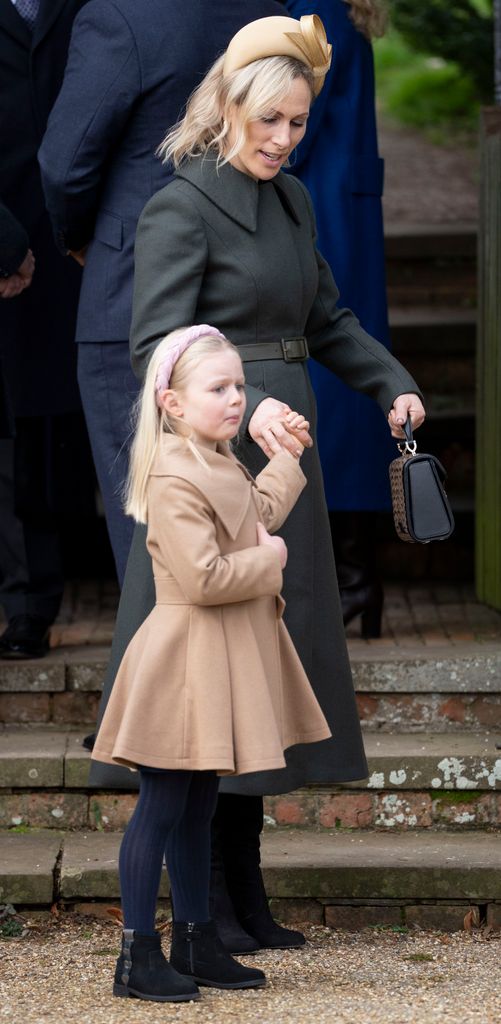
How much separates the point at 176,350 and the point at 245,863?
112 centimetres

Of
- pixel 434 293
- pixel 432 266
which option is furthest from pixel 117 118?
pixel 432 266

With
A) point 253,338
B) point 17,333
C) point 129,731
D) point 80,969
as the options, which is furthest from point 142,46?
point 80,969

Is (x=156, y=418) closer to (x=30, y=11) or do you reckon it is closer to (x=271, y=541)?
(x=271, y=541)

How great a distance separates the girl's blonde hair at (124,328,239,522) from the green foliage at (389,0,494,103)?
6.63 m

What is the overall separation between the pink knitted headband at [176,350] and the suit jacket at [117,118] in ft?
2.17

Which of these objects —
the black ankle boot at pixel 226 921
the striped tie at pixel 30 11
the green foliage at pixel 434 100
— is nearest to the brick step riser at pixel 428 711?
the black ankle boot at pixel 226 921

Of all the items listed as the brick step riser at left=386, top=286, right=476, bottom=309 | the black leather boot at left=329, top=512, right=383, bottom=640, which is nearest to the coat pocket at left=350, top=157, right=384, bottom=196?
the black leather boot at left=329, top=512, right=383, bottom=640

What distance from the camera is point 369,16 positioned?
4281 mm

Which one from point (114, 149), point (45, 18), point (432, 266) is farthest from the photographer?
point (432, 266)

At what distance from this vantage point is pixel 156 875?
3.03 meters

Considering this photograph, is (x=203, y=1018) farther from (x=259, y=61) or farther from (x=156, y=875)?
(x=259, y=61)

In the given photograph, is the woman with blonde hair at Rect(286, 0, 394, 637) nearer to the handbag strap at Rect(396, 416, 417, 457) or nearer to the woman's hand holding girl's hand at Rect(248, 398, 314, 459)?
the handbag strap at Rect(396, 416, 417, 457)

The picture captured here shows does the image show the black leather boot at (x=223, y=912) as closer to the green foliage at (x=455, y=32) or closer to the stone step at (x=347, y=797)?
the stone step at (x=347, y=797)

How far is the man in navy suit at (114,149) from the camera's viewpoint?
3.46 meters
